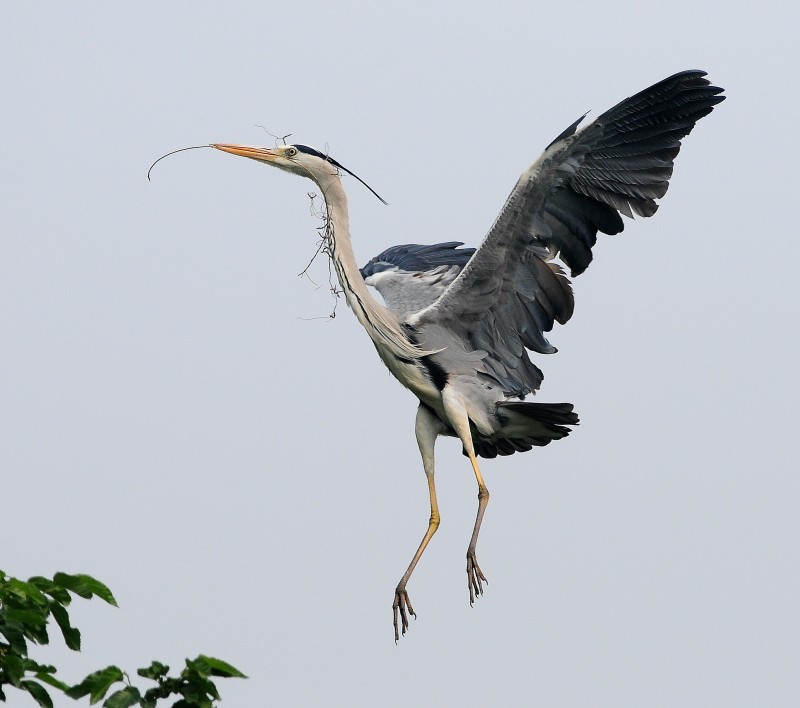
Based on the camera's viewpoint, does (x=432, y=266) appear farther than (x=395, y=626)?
Yes

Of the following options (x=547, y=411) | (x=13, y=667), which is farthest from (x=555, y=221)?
(x=13, y=667)

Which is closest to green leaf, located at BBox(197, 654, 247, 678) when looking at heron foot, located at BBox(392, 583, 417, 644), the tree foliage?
the tree foliage

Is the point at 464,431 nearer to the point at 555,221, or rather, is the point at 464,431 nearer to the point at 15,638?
the point at 555,221

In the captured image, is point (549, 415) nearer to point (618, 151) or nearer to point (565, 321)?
point (565, 321)

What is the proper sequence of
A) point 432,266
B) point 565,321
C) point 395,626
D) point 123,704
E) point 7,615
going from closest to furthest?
point 123,704, point 7,615, point 395,626, point 565,321, point 432,266

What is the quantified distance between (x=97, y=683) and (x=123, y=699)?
0.32 ft

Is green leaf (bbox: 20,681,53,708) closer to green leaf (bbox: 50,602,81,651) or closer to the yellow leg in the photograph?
green leaf (bbox: 50,602,81,651)

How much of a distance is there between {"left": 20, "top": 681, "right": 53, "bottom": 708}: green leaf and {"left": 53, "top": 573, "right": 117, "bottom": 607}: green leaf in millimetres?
313

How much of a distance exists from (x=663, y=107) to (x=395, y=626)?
11.8 ft

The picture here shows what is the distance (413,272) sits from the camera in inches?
405

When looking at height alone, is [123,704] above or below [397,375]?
below

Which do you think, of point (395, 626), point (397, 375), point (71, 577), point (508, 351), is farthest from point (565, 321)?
point (71, 577)

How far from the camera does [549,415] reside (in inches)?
347

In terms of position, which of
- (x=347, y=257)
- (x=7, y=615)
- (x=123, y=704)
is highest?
(x=347, y=257)
